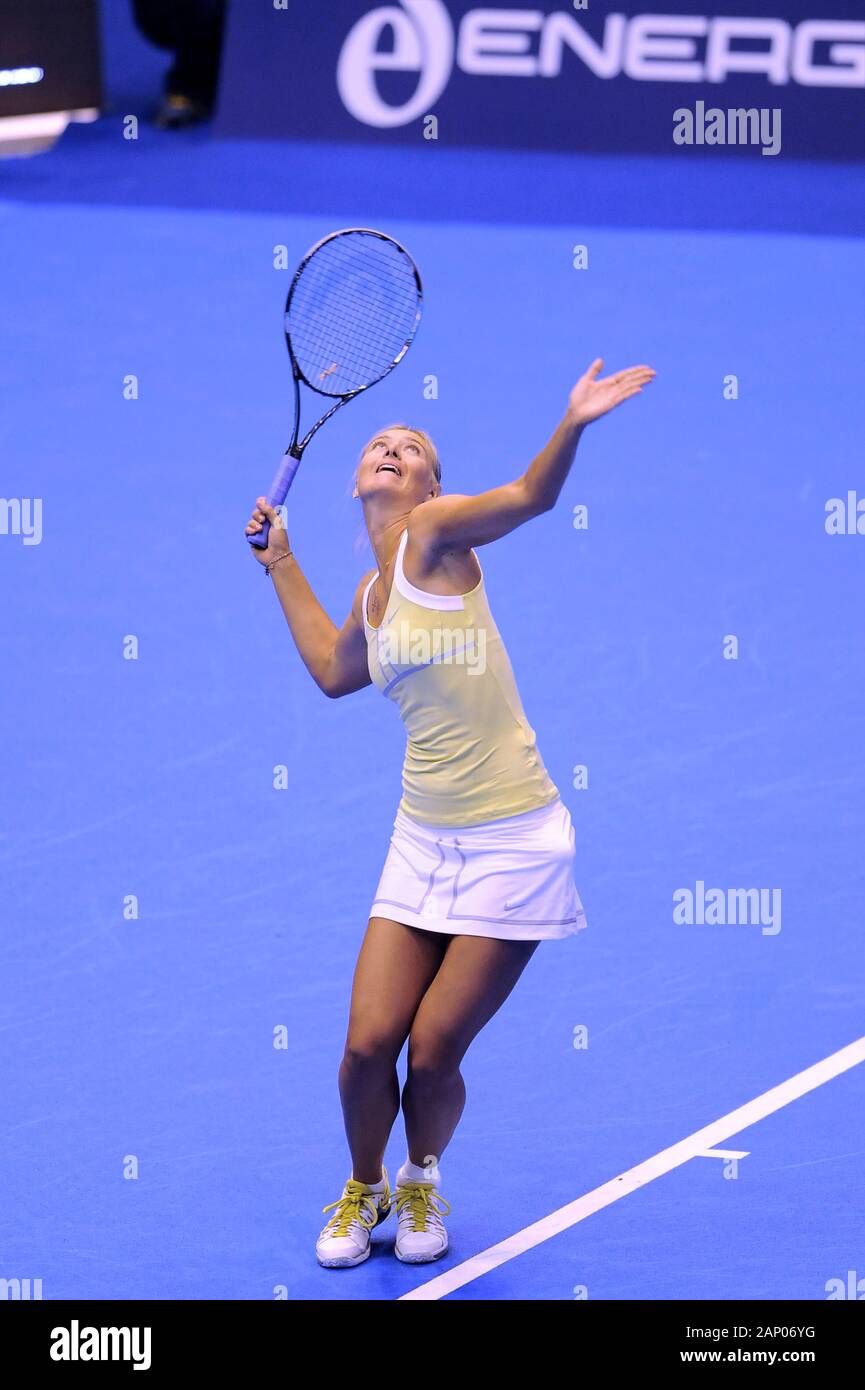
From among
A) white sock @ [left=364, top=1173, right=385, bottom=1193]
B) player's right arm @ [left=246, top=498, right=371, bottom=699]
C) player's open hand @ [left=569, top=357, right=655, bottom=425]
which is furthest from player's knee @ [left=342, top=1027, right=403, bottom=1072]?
player's open hand @ [left=569, top=357, right=655, bottom=425]

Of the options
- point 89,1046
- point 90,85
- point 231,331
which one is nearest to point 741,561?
point 231,331

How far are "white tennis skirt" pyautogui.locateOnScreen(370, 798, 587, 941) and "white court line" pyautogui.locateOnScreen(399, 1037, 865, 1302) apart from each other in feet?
2.85

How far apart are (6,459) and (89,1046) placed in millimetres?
4379

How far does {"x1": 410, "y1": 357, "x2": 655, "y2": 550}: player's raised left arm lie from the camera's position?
14.1ft

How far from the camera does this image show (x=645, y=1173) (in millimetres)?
5387

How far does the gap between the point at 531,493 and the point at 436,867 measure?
3.53 feet

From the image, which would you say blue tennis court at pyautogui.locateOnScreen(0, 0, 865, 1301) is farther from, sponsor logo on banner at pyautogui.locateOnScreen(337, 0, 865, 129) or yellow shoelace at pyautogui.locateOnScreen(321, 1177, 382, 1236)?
sponsor logo on banner at pyautogui.locateOnScreen(337, 0, 865, 129)

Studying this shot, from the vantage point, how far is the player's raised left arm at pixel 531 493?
4.30 m

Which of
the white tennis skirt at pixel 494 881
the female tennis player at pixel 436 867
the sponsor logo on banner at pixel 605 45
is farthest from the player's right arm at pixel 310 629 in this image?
the sponsor logo on banner at pixel 605 45

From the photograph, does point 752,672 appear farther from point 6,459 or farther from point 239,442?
point 6,459

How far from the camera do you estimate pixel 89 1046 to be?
5938mm

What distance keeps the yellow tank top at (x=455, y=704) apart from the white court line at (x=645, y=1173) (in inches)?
46.5

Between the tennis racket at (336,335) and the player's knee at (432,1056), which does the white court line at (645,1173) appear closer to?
the player's knee at (432,1056)

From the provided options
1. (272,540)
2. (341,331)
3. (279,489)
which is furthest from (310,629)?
(341,331)
